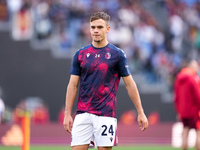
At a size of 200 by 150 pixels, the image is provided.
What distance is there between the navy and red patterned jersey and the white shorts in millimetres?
68

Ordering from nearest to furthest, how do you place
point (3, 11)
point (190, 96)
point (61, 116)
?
point (190, 96)
point (61, 116)
point (3, 11)

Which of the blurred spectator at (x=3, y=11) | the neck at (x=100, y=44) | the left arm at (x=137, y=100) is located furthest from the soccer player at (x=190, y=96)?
the blurred spectator at (x=3, y=11)

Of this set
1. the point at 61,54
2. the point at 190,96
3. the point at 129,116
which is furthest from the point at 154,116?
the point at 190,96

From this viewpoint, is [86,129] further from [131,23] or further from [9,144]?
[131,23]

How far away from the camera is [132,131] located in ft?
50.2

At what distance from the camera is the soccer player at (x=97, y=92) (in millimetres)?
5535

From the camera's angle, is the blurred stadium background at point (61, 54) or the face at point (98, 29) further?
the blurred stadium background at point (61, 54)

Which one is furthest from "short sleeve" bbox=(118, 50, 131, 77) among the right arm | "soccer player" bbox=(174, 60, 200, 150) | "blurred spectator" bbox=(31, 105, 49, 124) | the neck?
"blurred spectator" bbox=(31, 105, 49, 124)

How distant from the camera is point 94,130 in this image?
5562 millimetres

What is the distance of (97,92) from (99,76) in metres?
0.17

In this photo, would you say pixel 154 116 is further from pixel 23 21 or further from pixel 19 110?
pixel 23 21

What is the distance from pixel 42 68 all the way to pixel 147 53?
369cm

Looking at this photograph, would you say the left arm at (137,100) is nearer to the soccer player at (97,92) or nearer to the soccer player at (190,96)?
the soccer player at (97,92)

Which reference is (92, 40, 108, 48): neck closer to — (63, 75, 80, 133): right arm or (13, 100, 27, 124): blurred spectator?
(63, 75, 80, 133): right arm
